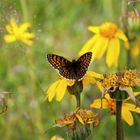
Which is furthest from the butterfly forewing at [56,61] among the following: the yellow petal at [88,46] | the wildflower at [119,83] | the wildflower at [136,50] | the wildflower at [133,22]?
the wildflower at [136,50]

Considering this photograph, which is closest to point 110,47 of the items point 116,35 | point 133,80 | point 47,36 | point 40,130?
point 116,35

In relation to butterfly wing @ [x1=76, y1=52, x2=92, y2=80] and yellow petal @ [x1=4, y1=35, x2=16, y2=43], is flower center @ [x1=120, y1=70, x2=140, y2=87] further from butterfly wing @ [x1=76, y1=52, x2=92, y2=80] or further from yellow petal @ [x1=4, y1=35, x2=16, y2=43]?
yellow petal @ [x1=4, y1=35, x2=16, y2=43]

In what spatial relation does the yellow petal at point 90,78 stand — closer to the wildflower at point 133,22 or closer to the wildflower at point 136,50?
the wildflower at point 133,22

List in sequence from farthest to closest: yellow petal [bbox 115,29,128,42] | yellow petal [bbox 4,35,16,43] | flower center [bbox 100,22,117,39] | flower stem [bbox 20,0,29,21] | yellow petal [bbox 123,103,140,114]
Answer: flower stem [bbox 20,0,29,21] → yellow petal [bbox 4,35,16,43] → flower center [bbox 100,22,117,39] → yellow petal [bbox 115,29,128,42] → yellow petal [bbox 123,103,140,114]

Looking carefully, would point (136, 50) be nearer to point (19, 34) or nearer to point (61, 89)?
point (19, 34)

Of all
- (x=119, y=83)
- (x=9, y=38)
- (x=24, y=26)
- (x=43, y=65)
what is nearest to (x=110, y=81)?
(x=119, y=83)

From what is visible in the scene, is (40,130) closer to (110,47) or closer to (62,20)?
(110,47)

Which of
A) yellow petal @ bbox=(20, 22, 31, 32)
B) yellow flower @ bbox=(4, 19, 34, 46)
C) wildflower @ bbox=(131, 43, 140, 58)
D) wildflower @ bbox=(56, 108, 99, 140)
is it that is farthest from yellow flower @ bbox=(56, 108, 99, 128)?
wildflower @ bbox=(131, 43, 140, 58)
